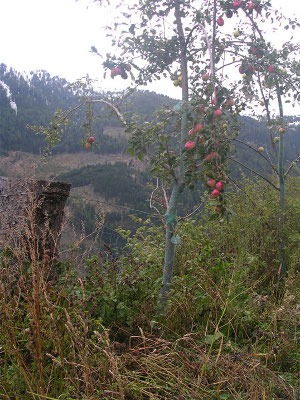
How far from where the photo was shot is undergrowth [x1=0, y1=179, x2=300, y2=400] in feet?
4.08

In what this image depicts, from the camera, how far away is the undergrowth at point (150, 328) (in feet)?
4.08

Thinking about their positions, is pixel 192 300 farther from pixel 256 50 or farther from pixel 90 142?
pixel 256 50

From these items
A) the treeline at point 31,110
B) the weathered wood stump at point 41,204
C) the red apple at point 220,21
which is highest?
the treeline at point 31,110

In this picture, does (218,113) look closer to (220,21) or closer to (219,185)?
(219,185)

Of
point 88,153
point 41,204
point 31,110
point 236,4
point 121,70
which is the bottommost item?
point 41,204

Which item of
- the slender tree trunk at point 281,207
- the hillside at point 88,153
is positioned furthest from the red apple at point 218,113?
the slender tree trunk at point 281,207

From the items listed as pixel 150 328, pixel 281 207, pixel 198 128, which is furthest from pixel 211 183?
pixel 281 207

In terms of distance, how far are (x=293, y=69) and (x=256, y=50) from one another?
0.83m

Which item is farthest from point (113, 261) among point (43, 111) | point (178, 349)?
point (43, 111)

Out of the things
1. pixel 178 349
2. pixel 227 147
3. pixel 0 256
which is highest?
pixel 227 147

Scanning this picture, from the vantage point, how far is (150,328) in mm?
1908

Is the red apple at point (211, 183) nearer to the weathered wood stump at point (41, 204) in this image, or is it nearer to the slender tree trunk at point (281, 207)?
the weathered wood stump at point (41, 204)

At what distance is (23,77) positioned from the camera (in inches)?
2034

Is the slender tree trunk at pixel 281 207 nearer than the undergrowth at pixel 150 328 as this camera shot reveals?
No
